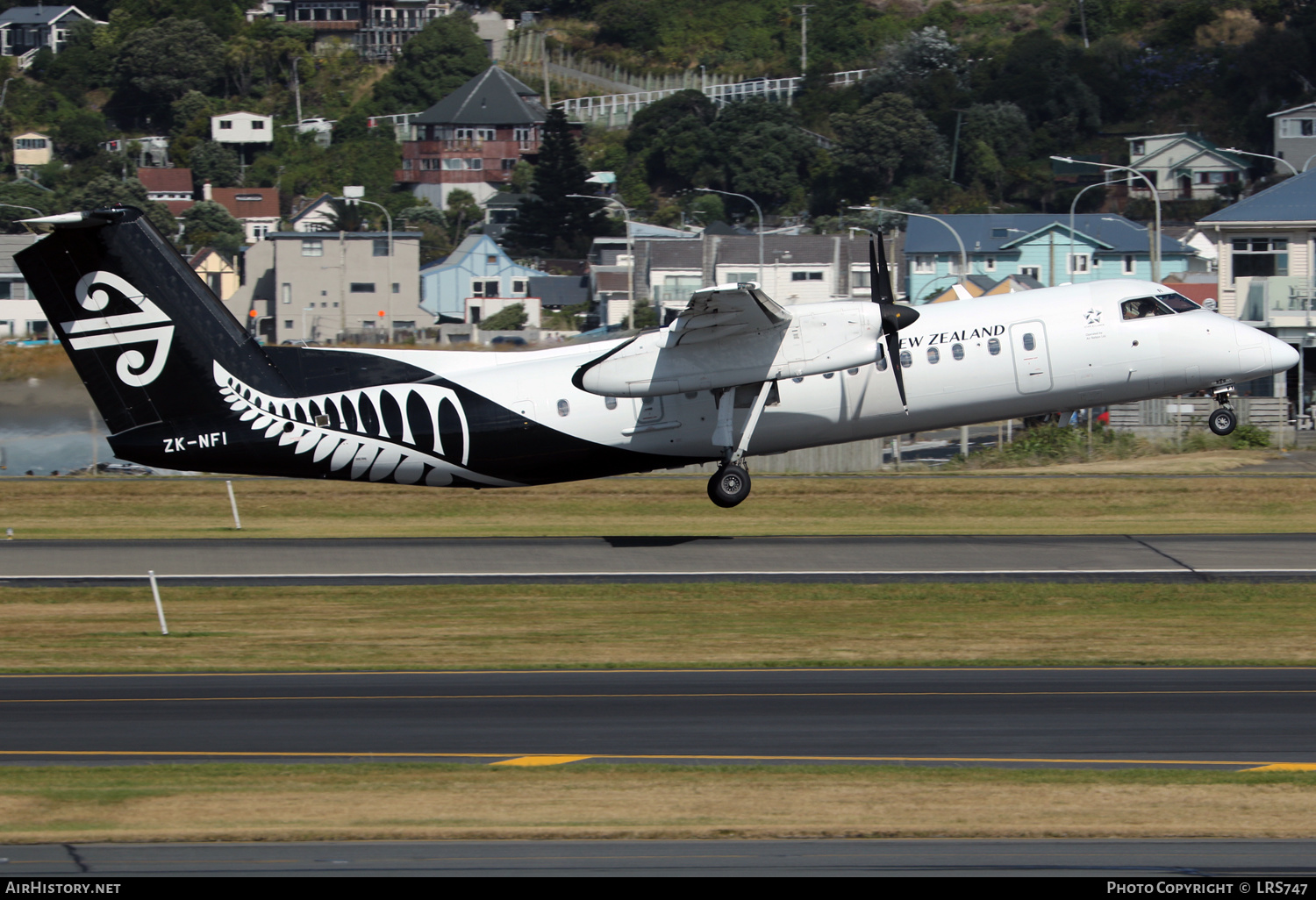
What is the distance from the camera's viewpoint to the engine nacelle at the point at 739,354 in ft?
86.3

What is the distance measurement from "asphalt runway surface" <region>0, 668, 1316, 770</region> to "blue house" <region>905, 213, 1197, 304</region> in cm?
8268

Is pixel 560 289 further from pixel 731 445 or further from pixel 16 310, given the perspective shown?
pixel 731 445

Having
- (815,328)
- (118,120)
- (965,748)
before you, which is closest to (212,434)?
(815,328)

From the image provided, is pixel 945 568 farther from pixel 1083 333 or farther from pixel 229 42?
pixel 229 42

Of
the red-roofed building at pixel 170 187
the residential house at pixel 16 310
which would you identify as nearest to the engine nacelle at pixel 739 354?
the residential house at pixel 16 310

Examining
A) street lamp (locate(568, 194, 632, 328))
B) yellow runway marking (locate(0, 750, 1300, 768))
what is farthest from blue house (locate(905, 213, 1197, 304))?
yellow runway marking (locate(0, 750, 1300, 768))

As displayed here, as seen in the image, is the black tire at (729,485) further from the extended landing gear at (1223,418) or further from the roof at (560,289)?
the roof at (560,289)

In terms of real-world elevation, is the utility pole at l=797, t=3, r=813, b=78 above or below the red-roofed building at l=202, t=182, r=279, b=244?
above

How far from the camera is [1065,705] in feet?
60.5

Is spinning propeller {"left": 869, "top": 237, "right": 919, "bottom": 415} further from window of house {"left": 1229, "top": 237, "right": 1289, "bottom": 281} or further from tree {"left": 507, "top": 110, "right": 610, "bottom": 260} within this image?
tree {"left": 507, "top": 110, "right": 610, "bottom": 260}

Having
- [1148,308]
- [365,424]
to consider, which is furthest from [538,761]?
[1148,308]

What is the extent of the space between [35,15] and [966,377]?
199198mm

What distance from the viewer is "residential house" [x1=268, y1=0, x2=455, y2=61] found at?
192 meters

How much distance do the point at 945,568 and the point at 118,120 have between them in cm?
16871
